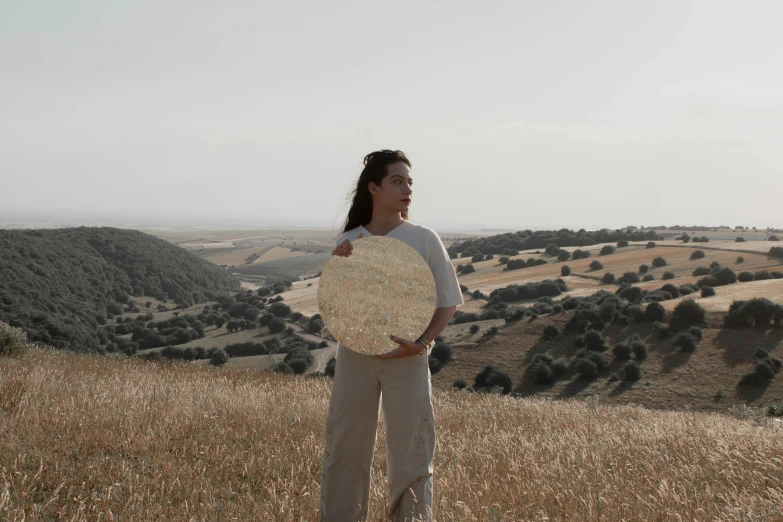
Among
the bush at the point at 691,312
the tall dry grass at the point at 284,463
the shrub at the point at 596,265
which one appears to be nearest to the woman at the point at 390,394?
the tall dry grass at the point at 284,463

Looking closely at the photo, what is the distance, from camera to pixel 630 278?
71312 mm

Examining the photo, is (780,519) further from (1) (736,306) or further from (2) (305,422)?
(1) (736,306)

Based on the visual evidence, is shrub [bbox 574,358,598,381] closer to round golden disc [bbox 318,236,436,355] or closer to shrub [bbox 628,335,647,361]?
shrub [bbox 628,335,647,361]

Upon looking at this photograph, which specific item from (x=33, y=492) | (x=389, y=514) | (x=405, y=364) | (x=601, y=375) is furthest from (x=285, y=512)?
(x=601, y=375)

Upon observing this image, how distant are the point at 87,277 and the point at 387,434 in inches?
4111

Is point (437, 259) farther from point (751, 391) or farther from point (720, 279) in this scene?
point (720, 279)

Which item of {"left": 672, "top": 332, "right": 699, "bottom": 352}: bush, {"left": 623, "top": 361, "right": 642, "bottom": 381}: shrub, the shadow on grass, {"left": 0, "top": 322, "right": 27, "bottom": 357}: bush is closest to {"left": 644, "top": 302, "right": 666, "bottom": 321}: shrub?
{"left": 672, "top": 332, "right": 699, "bottom": 352}: bush

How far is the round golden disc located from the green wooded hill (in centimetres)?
5406

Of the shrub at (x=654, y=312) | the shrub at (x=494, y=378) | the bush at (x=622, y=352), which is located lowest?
the shrub at (x=494, y=378)

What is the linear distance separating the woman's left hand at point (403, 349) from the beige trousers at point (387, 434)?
0.28 ft

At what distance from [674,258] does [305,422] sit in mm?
83476

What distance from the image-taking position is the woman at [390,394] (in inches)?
119

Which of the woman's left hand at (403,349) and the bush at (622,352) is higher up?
the woman's left hand at (403,349)

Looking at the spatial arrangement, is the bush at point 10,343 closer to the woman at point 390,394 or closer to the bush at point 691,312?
the woman at point 390,394
